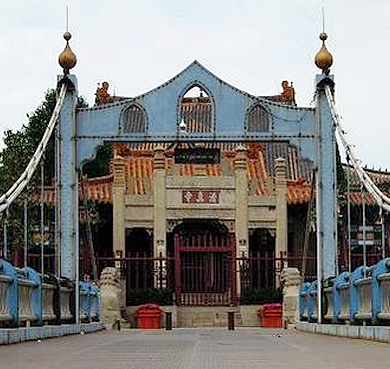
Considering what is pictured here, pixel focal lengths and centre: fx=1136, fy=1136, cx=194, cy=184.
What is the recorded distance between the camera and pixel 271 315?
29.1 meters

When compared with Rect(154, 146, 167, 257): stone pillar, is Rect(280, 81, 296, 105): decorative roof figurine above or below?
above

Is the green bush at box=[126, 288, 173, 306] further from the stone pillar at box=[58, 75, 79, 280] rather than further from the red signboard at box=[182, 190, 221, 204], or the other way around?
the stone pillar at box=[58, 75, 79, 280]

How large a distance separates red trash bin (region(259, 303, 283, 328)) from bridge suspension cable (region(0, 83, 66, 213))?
10.9 m

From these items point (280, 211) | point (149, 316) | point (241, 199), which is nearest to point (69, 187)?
point (149, 316)

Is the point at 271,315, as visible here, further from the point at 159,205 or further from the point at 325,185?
the point at 325,185

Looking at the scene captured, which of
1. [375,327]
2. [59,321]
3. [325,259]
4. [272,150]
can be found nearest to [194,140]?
[325,259]

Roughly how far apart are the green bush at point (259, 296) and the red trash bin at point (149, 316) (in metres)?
2.74

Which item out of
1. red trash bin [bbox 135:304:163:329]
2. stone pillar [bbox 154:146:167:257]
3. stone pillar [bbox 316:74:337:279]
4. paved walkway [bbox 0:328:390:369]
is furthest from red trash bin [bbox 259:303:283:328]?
paved walkway [bbox 0:328:390:369]

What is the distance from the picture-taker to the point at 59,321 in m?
16.9

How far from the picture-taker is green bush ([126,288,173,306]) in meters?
30.3

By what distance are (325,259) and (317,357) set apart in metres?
9.82

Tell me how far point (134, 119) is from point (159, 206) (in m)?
13.9

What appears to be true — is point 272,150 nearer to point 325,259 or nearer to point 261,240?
point 261,240

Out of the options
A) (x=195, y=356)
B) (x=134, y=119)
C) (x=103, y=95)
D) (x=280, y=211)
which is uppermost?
(x=103, y=95)
